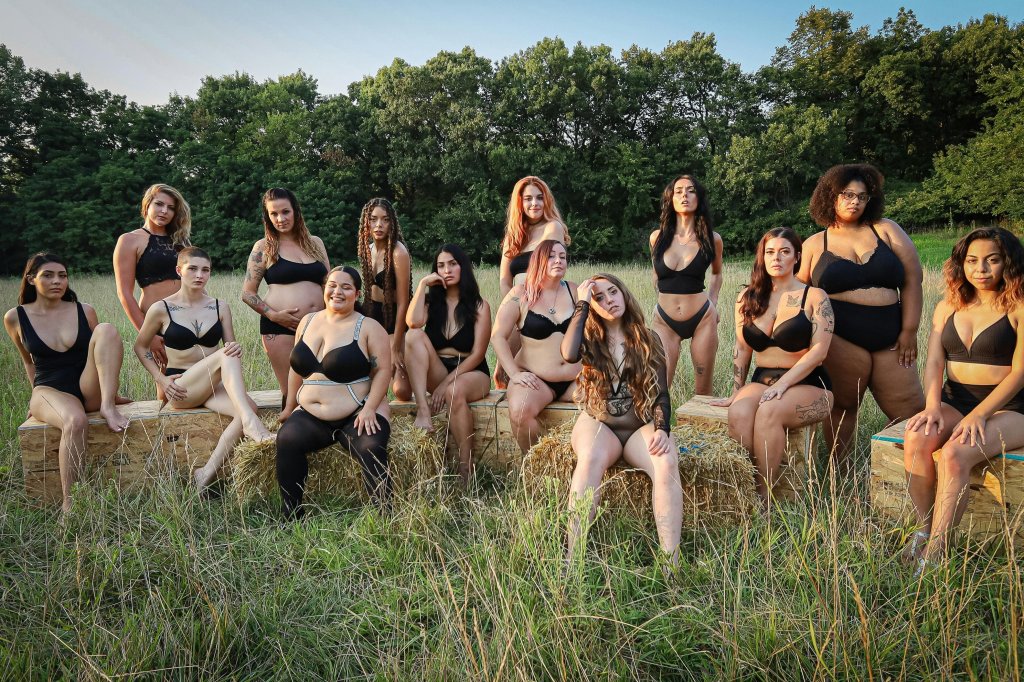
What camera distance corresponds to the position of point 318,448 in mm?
4176

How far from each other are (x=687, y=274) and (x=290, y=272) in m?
2.87

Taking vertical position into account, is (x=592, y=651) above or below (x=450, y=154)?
below

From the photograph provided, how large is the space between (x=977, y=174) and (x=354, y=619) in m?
29.1

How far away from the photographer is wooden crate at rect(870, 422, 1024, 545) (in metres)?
3.31

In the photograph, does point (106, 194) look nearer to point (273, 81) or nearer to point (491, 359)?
point (273, 81)

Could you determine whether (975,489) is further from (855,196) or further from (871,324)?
(855,196)

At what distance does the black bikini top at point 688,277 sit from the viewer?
490cm

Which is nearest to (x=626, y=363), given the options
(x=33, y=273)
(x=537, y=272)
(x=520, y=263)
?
(x=537, y=272)

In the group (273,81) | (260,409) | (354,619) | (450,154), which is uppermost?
(273,81)

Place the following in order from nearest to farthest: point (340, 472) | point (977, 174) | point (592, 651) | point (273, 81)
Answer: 1. point (592, 651)
2. point (340, 472)
3. point (977, 174)
4. point (273, 81)

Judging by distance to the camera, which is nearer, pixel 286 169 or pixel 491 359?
pixel 491 359

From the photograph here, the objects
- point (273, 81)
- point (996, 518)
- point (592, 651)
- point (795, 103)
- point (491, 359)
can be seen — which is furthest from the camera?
point (273, 81)

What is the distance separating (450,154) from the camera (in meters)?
29.1

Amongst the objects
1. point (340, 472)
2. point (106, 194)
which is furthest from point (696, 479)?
point (106, 194)
